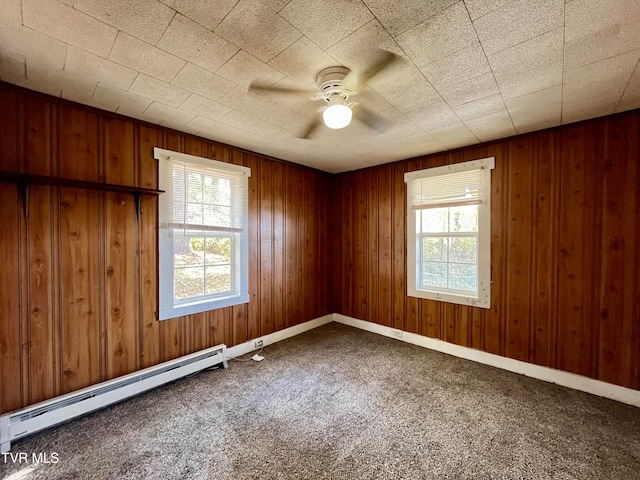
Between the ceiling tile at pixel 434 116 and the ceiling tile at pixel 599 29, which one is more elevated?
the ceiling tile at pixel 434 116

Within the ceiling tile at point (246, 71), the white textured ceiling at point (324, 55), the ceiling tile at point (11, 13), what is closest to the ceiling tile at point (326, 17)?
the white textured ceiling at point (324, 55)

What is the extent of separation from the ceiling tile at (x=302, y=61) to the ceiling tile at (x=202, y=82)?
0.43m

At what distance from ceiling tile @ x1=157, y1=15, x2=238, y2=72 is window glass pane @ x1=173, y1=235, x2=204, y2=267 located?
5.41 ft

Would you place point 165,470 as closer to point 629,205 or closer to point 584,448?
point 584,448

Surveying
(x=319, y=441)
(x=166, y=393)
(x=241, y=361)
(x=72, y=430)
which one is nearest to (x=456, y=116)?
(x=319, y=441)

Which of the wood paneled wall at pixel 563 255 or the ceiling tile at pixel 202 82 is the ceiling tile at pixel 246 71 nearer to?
the ceiling tile at pixel 202 82

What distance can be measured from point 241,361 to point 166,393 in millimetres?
788

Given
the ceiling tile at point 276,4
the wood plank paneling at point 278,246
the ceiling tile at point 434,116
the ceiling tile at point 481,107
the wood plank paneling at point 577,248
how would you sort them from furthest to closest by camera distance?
the wood plank paneling at point 278,246 < the wood plank paneling at point 577,248 < the ceiling tile at point 434,116 < the ceiling tile at point 481,107 < the ceiling tile at point 276,4

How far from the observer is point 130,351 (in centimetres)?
240

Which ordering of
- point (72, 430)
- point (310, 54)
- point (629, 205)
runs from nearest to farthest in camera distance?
point (310, 54) → point (72, 430) → point (629, 205)

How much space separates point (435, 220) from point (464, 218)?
0.33m

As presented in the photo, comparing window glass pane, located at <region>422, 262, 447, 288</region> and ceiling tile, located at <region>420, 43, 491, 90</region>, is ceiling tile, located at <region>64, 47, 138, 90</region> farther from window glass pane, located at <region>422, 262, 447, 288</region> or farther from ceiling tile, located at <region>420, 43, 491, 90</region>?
window glass pane, located at <region>422, 262, 447, 288</region>

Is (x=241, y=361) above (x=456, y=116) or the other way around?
the other way around

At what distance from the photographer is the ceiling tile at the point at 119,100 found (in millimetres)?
1955
